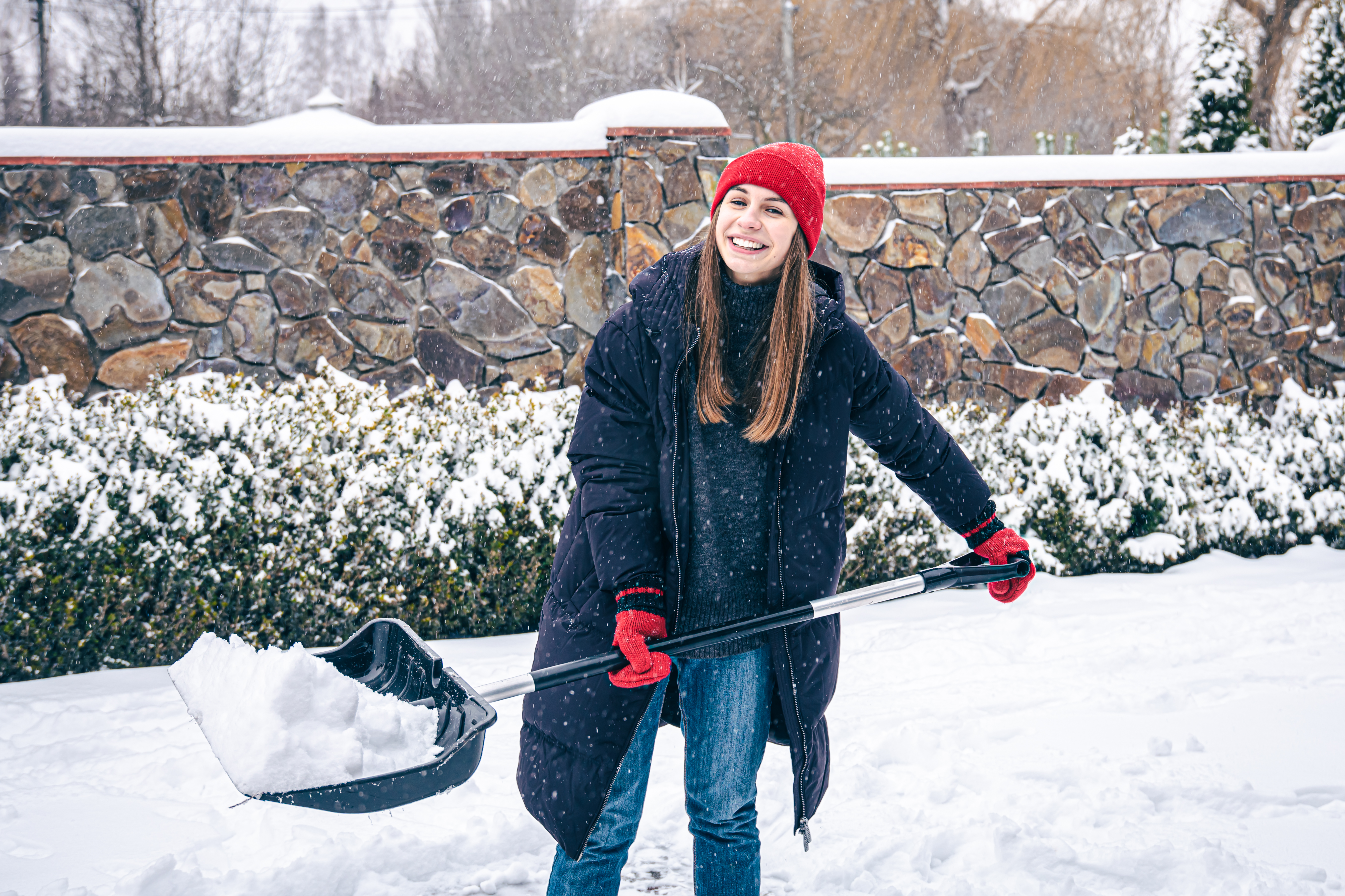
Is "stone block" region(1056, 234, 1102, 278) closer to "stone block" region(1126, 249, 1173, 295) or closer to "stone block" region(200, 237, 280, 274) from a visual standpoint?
"stone block" region(1126, 249, 1173, 295)

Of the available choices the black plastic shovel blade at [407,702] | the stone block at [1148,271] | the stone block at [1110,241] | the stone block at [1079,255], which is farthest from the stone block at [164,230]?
the stone block at [1148,271]

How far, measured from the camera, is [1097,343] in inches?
235

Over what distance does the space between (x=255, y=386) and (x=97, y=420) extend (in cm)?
77

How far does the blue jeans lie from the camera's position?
182 cm

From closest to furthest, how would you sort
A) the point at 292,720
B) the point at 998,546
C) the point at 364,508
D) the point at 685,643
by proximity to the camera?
the point at 292,720 → the point at 685,643 → the point at 998,546 → the point at 364,508

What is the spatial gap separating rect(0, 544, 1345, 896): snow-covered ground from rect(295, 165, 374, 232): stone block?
2.76m

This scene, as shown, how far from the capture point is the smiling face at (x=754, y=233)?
5.99 feet

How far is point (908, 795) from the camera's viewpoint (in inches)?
111

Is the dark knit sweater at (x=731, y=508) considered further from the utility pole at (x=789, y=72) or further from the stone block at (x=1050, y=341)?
the utility pole at (x=789, y=72)

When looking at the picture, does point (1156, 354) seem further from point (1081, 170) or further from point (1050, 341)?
point (1081, 170)

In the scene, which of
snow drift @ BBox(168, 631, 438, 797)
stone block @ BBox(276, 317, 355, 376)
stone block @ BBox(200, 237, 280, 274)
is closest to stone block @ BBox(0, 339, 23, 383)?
stone block @ BBox(200, 237, 280, 274)

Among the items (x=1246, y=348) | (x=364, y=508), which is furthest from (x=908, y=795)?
(x=1246, y=348)

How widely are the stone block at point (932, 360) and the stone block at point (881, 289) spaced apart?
0.27m

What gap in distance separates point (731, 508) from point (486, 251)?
4044 mm
